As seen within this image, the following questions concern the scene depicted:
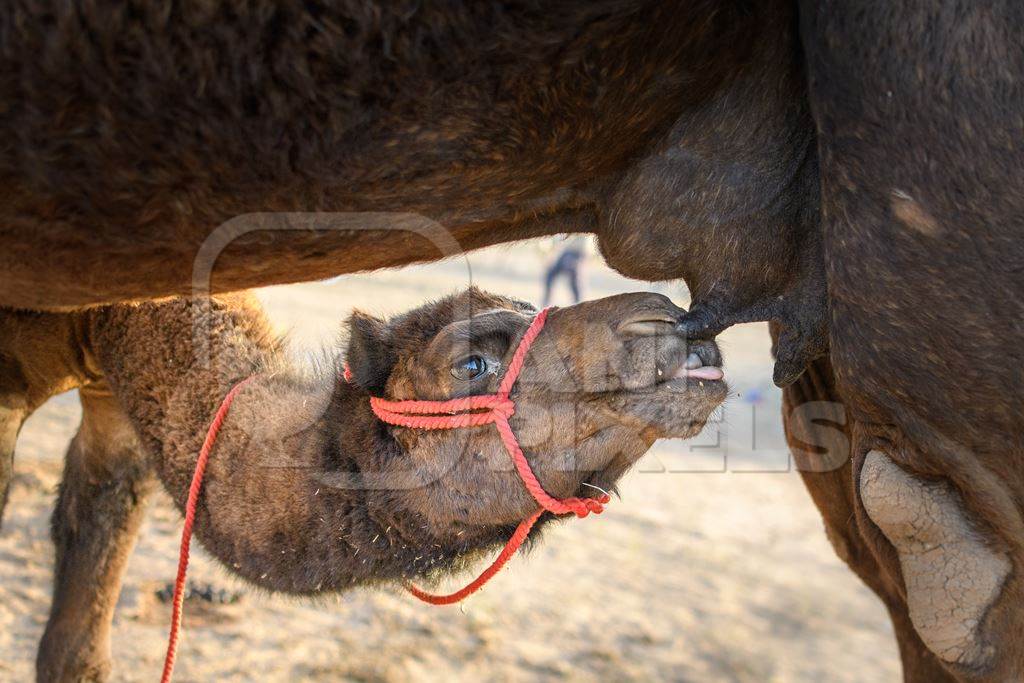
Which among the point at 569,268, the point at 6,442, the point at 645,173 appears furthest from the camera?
the point at 569,268

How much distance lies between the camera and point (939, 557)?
7.64 feet

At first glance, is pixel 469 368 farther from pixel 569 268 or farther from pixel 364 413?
pixel 569 268

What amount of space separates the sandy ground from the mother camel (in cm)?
76

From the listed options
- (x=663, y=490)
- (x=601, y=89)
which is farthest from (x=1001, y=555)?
(x=663, y=490)

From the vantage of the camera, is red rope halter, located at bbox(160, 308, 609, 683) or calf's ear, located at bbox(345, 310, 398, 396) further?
calf's ear, located at bbox(345, 310, 398, 396)

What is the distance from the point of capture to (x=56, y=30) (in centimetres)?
177

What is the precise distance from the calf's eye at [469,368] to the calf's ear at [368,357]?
29cm

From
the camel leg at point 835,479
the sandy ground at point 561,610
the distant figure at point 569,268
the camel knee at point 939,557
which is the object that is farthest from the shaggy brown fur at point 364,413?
the distant figure at point 569,268

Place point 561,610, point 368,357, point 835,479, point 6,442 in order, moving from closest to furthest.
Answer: point 368,357
point 835,479
point 6,442
point 561,610

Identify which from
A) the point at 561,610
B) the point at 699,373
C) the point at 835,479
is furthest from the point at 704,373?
the point at 561,610

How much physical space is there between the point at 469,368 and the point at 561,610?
→ 308cm

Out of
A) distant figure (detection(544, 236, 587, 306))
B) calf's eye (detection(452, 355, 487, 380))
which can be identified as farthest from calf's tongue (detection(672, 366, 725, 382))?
distant figure (detection(544, 236, 587, 306))

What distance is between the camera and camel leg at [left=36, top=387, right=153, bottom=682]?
12.2 feet

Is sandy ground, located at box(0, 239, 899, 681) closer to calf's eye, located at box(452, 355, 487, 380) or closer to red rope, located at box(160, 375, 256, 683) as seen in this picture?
red rope, located at box(160, 375, 256, 683)
